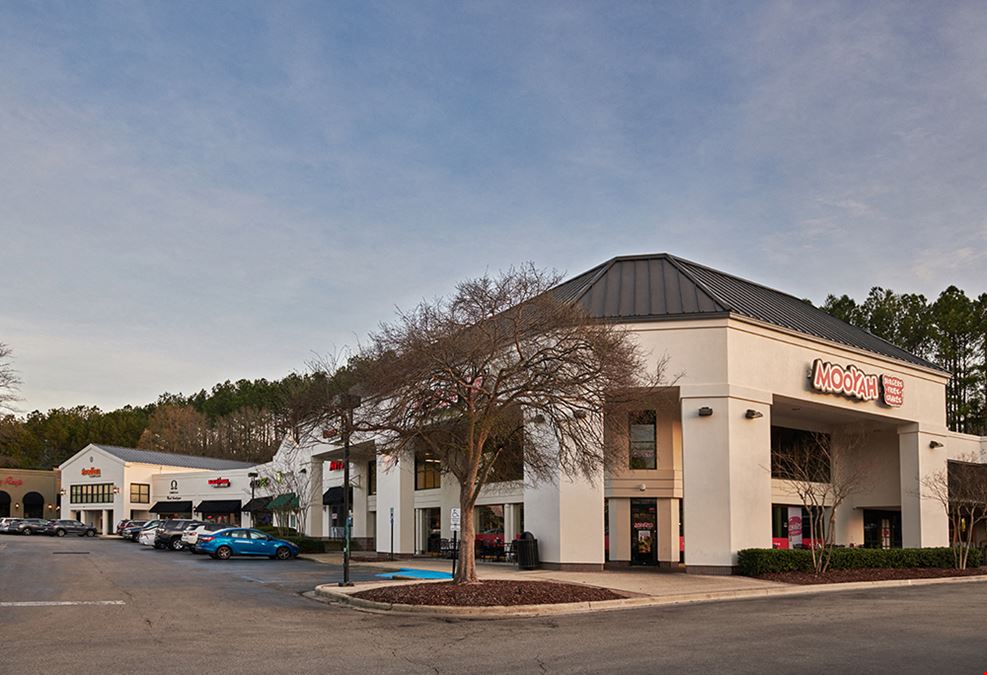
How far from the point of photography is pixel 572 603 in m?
21.5

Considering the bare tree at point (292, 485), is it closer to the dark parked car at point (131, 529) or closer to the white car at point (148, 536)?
the white car at point (148, 536)

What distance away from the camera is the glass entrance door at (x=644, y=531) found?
117 ft

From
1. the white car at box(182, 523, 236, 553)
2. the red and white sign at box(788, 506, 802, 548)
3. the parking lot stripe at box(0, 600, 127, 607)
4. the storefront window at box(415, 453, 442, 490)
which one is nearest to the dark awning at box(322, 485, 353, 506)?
the white car at box(182, 523, 236, 553)

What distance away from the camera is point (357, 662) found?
13.7 metres

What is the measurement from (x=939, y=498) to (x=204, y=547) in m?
31.4

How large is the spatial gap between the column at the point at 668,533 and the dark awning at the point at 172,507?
2400 inches

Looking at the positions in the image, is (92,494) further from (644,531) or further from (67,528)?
(644,531)

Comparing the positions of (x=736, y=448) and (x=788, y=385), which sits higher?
(x=788, y=385)

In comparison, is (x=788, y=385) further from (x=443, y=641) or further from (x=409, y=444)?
(x=443, y=641)

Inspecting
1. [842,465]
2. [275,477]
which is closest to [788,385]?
[842,465]

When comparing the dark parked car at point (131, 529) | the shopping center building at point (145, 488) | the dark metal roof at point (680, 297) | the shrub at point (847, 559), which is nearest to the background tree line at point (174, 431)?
the shopping center building at point (145, 488)

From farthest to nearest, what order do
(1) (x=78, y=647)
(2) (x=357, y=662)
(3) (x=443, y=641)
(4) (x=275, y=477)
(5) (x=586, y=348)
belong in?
1. (4) (x=275, y=477)
2. (5) (x=586, y=348)
3. (3) (x=443, y=641)
4. (1) (x=78, y=647)
5. (2) (x=357, y=662)

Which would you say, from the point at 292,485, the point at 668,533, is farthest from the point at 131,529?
the point at 668,533

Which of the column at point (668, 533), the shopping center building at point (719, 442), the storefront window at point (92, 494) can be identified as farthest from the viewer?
the storefront window at point (92, 494)
